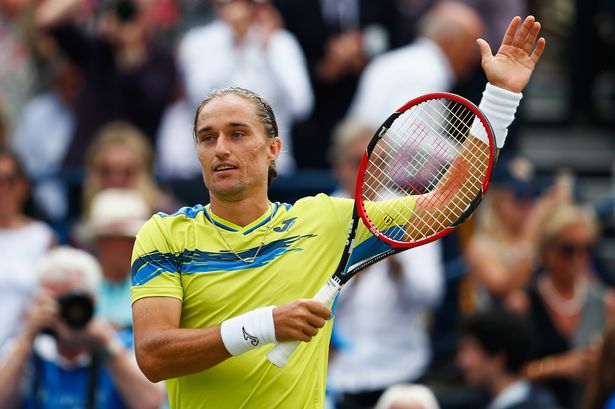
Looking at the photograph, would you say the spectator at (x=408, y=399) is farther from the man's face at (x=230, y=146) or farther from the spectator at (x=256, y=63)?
the spectator at (x=256, y=63)

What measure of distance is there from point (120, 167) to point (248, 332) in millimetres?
4647

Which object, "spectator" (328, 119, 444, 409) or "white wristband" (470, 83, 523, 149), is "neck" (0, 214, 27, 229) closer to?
"spectator" (328, 119, 444, 409)

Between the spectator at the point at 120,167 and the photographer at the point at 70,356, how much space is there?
7.01ft

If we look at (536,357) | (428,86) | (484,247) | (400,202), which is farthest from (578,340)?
(400,202)

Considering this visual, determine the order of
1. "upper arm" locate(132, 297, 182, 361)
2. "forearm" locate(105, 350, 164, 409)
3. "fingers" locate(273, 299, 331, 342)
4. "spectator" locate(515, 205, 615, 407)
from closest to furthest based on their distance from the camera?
"fingers" locate(273, 299, 331, 342) → "upper arm" locate(132, 297, 182, 361) → "forearm" locate(105, 350, 164, 409) → "spectator" locate(515, 205, 615, 407)

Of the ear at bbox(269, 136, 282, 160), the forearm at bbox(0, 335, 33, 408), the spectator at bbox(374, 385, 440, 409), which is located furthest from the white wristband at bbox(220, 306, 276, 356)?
the spectator at bbox(374, 385, 440, 409)

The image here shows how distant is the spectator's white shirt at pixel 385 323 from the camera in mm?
7867

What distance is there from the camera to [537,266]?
26.9 feet

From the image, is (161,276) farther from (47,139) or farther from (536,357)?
(47,139)

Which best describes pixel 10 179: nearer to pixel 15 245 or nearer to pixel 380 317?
pixel 15 245

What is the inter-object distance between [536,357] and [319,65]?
3067 millimetres

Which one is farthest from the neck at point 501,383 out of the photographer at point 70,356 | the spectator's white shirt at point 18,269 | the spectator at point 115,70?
the spectator at point 115,70

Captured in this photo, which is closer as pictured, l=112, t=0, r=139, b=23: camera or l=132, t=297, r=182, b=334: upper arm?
l=132, t=297, r=182, b=334: upper arm

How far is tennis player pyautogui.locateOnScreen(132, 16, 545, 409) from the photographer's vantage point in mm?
4289
